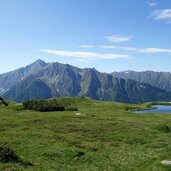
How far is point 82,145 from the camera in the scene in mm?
47688

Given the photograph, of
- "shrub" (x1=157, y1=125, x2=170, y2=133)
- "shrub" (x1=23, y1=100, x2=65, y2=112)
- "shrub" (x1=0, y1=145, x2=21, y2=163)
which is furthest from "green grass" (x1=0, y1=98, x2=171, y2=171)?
Answer: "shrub" (x1=23, y1=100, x2=65, y2=112)

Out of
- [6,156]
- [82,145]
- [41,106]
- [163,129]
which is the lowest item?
[163,129]

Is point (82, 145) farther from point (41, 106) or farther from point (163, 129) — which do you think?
point (41, 106)

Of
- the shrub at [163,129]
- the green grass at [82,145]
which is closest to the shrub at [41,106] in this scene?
the green grass at [82,145]

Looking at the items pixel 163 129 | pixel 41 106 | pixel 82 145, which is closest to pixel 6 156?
pixel 82 145

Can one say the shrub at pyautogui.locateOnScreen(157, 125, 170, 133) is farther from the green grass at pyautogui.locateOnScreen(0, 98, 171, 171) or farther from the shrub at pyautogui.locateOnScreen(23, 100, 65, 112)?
the shrub at pyautogui.locateOnScreen(23, 100, 65, 112)

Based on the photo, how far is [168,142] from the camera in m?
54.9

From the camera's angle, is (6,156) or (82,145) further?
(82,145)

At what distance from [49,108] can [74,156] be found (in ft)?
184

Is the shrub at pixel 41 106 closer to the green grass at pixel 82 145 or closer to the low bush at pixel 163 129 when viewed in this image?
the green grass at pixel 82 145

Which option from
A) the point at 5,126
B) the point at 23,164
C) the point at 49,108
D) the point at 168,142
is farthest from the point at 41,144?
the point at 49,108

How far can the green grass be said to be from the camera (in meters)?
35.9

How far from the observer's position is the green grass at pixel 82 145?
35.9 metres

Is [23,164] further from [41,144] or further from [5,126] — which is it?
[5,126]
